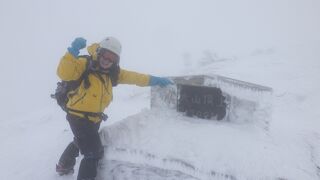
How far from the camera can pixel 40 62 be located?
160625mm

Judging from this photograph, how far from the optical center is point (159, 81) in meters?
6.44

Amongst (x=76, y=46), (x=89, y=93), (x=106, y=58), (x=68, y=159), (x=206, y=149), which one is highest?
(x=76, y=46)

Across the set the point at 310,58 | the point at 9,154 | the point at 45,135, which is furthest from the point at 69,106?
the point at 310,58

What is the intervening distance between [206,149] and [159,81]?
1.61 meters

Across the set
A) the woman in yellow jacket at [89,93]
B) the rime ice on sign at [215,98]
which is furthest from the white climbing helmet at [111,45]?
the rime ice on sign at [215,98]

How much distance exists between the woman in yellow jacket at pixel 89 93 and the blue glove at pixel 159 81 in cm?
104

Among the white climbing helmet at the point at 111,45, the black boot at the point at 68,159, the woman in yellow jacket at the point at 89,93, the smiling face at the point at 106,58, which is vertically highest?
the white climbing helmet at the point at 111,45

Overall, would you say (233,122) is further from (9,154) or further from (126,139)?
(9,154)

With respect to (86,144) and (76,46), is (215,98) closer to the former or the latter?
(86,144)

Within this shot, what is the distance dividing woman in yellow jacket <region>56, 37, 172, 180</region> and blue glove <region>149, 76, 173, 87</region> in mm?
1038

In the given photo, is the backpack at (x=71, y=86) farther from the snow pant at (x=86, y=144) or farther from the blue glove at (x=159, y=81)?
the blue glove at (x=159, y=81)

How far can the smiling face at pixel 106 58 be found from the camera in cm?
519

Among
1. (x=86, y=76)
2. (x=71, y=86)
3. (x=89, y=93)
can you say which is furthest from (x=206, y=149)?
(x=71, y=86)

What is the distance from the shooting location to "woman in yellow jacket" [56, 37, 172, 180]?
488 cm
